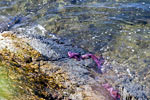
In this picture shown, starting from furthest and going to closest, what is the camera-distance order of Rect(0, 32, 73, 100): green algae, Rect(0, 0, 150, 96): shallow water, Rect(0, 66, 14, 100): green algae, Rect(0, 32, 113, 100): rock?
Rect(0, 0, 150, 96): shallow water
Rect(0, 32, 113, 100): rock
Rect(0, 32, 73, 100): green algae
Rect(0, 66, 14, 100): green algae

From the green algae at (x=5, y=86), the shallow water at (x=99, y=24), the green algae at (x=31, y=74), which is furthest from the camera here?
the shallow water at (x=99, y=24)

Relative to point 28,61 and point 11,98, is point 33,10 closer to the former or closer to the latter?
point 28,61

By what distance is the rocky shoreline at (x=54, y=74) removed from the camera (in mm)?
4285

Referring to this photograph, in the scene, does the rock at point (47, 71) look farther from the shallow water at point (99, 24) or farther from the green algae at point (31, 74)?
the shallow water at point (99, 24)

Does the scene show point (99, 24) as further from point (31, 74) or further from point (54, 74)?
point (31, 74)

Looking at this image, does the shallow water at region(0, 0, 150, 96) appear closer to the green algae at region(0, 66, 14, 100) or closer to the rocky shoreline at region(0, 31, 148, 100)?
the rocky shoreline at region(0, 31, 148, 100)

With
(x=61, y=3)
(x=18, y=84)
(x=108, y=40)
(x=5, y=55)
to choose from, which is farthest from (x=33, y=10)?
(x=18, y=84)

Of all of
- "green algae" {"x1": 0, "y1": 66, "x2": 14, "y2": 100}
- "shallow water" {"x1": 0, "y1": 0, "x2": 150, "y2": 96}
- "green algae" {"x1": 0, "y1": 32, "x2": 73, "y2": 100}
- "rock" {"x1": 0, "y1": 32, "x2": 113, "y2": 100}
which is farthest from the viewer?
"shallow water" {"x1": 0, "y1": 0, "x2": 150, "y2": 96}

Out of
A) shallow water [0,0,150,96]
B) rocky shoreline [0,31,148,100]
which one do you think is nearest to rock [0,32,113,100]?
rocky shoreline [0,31,148,100]

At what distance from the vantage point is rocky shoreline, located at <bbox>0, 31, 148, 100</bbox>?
4.29 meters

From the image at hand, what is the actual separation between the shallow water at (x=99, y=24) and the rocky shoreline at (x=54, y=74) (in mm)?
937

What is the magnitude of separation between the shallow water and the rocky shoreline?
0.94 metres

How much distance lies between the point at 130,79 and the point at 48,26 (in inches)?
188

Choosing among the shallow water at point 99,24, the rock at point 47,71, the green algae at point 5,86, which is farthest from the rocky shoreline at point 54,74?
the shallow water at point 99,24
